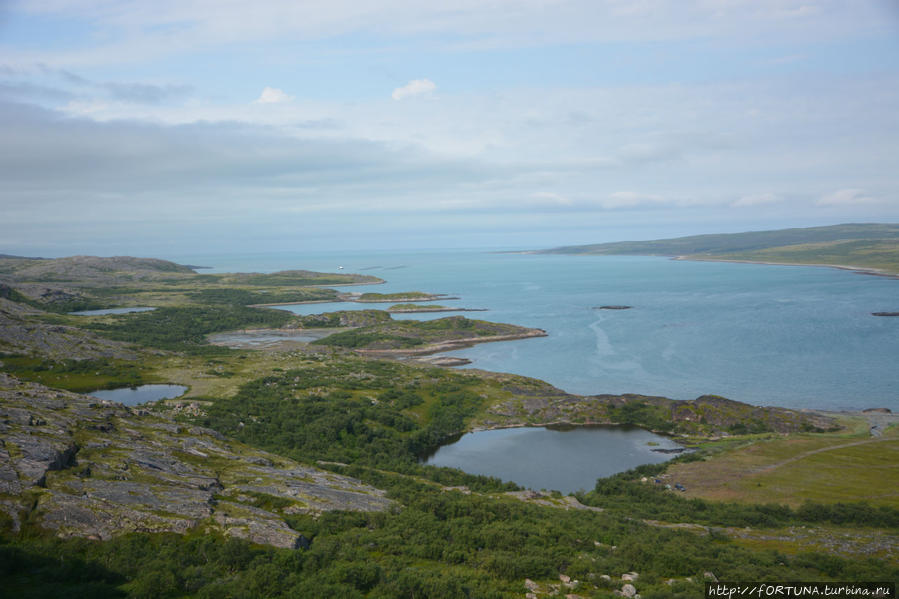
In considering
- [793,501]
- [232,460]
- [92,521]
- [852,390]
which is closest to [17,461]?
[92,521]

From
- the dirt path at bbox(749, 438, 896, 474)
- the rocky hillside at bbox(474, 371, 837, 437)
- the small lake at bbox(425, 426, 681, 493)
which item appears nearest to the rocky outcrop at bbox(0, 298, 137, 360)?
the small lake at bbox(425, 426, 681, 493)

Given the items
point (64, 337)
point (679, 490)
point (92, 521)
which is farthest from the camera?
point (64, 337)

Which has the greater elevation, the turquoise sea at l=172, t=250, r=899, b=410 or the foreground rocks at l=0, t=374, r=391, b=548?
the foreground rocks at l=0, t=374, r=391, b=548

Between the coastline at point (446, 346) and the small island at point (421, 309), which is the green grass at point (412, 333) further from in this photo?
the small island at point (421, 309)

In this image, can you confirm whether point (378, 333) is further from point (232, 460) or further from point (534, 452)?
point (232, 460)

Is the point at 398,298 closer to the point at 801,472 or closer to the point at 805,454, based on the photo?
the point at 805,454

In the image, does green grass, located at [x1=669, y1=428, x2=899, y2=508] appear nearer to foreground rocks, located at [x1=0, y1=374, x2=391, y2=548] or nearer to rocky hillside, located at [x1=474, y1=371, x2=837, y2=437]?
rocky hillside, located at [x1=474, y1=371, x2=837, y2=437]

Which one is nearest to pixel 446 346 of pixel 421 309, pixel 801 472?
pixel 421 309
